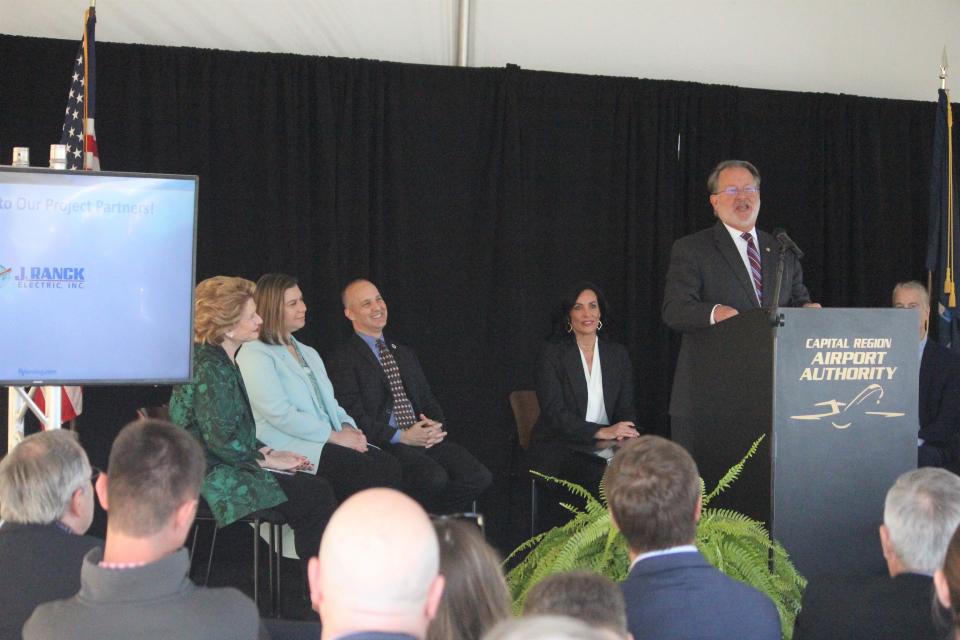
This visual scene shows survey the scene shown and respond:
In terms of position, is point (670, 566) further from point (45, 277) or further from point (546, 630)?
point (45, 277)

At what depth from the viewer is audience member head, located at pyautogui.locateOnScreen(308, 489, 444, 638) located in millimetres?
1508

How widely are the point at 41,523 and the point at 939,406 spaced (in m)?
4.37

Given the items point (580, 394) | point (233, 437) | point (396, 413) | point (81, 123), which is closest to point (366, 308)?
point (396, 413)

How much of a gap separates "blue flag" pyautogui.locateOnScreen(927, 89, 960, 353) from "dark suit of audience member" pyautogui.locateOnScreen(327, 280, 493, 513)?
2.92 m

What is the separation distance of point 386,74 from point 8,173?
3143 mm

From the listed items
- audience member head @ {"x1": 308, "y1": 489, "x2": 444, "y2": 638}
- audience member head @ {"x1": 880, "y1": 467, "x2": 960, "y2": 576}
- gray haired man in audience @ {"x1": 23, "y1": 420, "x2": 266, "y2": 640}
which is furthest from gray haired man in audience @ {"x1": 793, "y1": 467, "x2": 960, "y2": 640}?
gray haired man in audience @ {"x1": 23, "y1": 420, "x2": 266, "y2": 640}

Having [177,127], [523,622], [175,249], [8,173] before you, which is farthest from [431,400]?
[523,622]

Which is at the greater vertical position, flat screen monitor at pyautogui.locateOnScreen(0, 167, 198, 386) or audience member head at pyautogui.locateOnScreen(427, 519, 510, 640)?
flat screen monitor at pyautogui.locateOnScreen(0, 167, 198, 386)

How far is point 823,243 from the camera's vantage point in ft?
22.2

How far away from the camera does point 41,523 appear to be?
2.46 m

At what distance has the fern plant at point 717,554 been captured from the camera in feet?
10.5

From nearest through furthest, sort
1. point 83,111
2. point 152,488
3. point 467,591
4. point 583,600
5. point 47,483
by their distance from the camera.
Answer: point 583,600
point 467,591
point 152,488
point 47,483
point 83,111

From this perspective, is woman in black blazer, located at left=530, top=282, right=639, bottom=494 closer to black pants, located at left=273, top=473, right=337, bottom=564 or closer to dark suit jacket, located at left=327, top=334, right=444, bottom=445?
dark suit jacket, located at left=327, top=334, right=444, bottom=445

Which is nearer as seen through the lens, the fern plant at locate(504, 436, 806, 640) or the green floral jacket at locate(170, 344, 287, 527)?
the fern plant at locate(504, 436, 806, 640)
